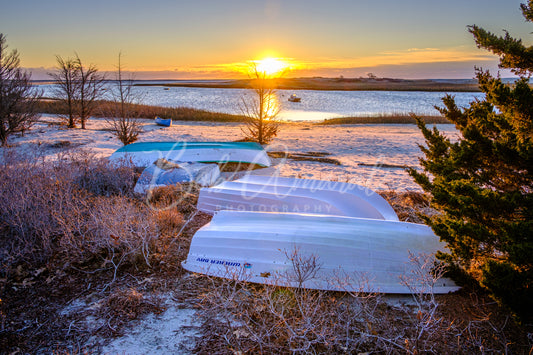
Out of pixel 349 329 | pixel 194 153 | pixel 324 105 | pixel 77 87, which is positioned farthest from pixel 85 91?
pixel 324 105

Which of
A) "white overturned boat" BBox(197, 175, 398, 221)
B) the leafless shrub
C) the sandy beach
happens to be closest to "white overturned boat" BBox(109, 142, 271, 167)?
the sandy beach

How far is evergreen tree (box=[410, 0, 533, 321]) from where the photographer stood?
2658mm

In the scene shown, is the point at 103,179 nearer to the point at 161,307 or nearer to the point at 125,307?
the point at 125,307

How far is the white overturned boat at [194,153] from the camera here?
939cm

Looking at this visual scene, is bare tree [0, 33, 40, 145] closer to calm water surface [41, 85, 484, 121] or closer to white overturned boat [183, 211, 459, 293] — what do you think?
calm water surface [41, 85, 484, 121]

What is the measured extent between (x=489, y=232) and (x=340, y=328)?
4.79ft

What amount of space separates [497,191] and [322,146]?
1080 cm

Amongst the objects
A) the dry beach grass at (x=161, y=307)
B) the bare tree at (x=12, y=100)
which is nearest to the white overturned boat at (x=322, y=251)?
the dry beach grass at (x=161, y=307)

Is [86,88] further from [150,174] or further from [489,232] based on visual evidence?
[489,232]

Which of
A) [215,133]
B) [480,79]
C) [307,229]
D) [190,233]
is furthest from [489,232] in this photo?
[215,133]

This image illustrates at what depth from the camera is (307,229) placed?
13.7 ft

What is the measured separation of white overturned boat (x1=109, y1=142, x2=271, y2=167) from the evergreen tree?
272 inches

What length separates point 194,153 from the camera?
31.8 ft

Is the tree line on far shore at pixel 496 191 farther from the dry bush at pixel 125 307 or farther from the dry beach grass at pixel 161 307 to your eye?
the dry bush at pixel 125 307
